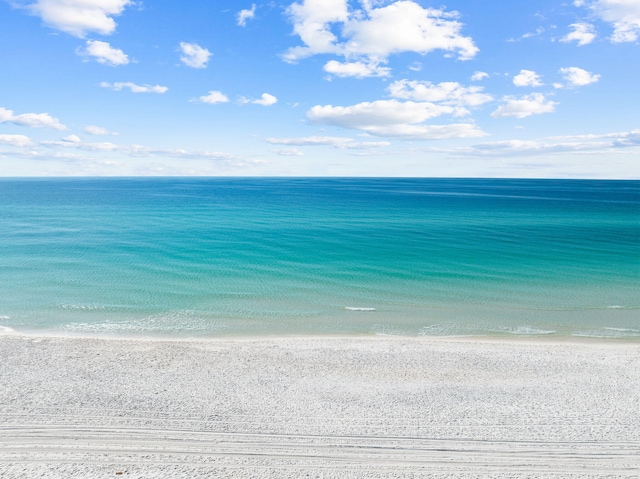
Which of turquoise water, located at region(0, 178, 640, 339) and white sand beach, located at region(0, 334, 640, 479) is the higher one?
turquoise water, located at region(0, 178, 640, 339)

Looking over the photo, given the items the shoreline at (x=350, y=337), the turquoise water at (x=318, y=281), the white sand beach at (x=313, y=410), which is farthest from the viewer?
the turquoise water at (x=318, y=281)

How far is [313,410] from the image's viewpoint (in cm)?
1383

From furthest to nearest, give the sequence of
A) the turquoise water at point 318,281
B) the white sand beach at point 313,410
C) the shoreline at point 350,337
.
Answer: the turquoise water at point 318,281
the shoreline at point 350,337
the white sand beach at point 313,410

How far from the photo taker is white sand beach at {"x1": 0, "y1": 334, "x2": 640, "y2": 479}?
440 inches

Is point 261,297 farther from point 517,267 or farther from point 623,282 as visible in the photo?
point 623,282

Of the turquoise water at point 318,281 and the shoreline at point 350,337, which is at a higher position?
the turquoise water at point 318,281

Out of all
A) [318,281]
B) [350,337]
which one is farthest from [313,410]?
[318,281]

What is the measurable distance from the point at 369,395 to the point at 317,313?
9942mm

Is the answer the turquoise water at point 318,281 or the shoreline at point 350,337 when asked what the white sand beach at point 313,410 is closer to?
the shoreline at point 350,337

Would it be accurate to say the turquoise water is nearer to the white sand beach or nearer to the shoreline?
the shoreline

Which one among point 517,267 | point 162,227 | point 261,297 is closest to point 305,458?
point 261,297

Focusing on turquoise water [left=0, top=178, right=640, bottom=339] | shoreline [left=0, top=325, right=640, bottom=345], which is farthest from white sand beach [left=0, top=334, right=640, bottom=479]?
turquoise water [left=0, top=178, right=640, bottom=339]

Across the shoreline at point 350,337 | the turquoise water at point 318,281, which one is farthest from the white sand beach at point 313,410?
A: the turquoise water at point 318,281

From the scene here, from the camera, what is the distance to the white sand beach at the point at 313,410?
440 inches
